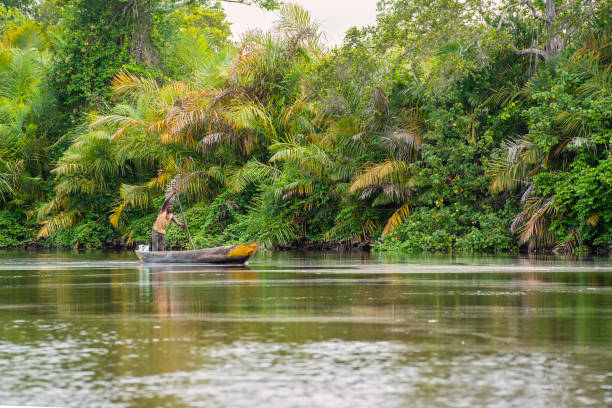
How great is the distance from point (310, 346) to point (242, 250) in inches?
488

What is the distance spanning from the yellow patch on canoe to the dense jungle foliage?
789 centimetres

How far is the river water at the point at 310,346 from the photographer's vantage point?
4.78m

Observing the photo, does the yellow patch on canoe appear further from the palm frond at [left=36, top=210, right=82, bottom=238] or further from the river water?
the palm frond at [left=36, top=210, right=82, bottom=238]

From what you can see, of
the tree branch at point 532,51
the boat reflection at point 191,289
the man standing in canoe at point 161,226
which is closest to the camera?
the boat reflection at point 191,289

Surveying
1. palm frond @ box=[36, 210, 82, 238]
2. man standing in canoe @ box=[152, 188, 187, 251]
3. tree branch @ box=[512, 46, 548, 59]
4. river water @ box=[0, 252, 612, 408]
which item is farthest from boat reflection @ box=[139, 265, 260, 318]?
palm frond @ box=[36, 210, 82, 238]

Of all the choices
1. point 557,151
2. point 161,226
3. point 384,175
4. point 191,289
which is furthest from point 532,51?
point 191,289

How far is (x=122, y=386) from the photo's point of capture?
5000 millimetres

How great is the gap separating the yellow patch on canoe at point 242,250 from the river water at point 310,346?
652cm

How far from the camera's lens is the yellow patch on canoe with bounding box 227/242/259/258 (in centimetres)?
1869

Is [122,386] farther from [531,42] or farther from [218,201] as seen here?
[218,201]

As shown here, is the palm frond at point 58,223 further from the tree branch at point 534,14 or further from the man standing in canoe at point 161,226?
the tree branch at point 534,14

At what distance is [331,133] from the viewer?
96.5 ft

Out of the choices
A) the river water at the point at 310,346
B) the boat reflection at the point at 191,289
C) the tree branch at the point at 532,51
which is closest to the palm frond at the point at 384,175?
the tree branch at the point at 532,51

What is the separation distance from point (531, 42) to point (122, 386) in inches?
920
